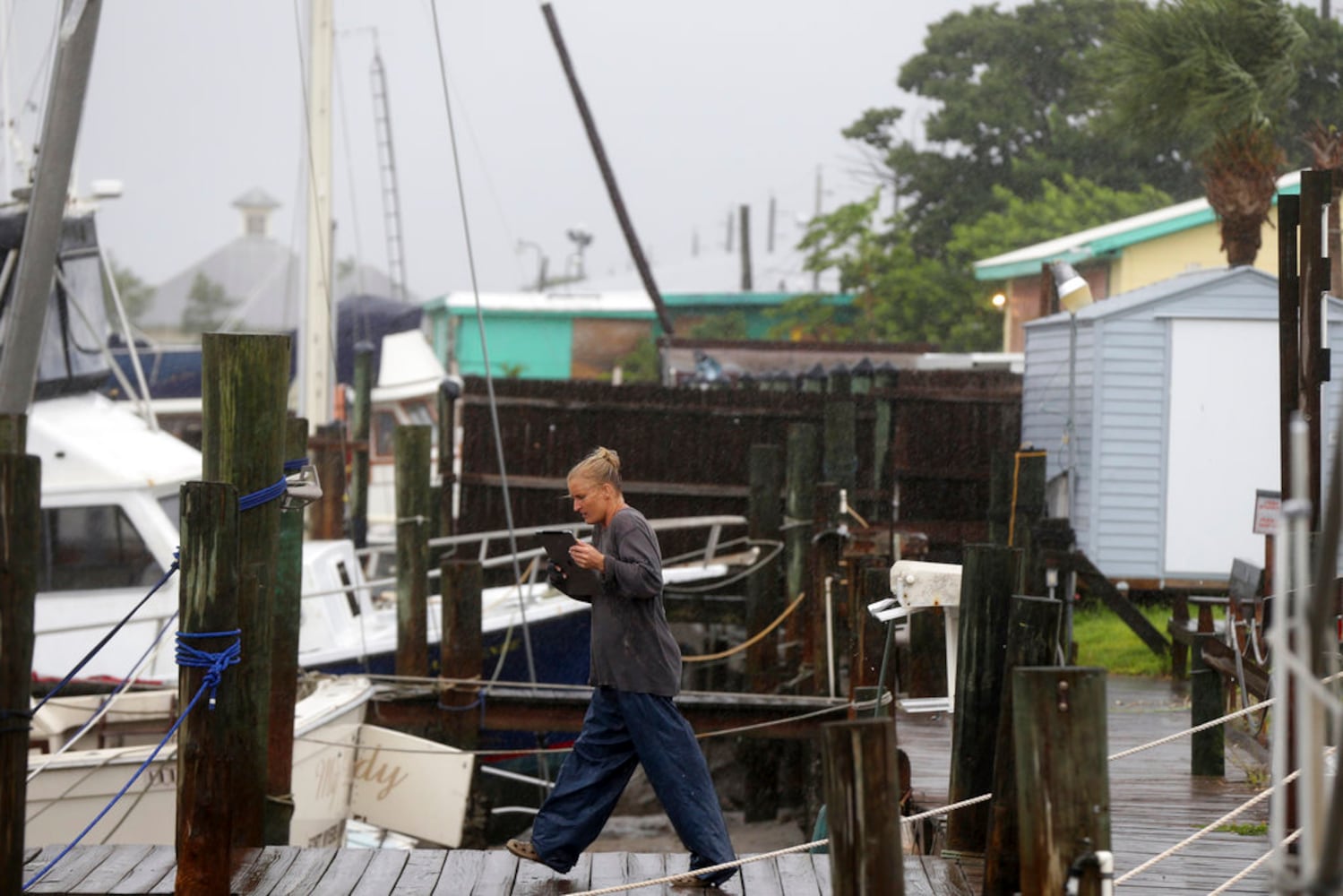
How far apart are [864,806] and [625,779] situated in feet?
6.89

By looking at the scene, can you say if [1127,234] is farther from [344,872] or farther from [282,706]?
[344,872]

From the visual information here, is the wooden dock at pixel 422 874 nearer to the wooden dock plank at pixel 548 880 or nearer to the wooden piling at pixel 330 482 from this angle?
the wooden dock plank at pixel 548 880

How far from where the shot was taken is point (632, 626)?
6.07 m

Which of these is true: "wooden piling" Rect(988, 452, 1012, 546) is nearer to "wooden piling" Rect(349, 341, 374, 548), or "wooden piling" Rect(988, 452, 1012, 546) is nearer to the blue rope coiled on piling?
"wooden piling" Rect(349, 341, 374, 548)

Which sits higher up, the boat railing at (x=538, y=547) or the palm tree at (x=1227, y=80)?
the palm tree at (x=1227, y=80)

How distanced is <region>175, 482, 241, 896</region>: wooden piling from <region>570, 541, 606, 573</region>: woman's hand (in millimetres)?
1231

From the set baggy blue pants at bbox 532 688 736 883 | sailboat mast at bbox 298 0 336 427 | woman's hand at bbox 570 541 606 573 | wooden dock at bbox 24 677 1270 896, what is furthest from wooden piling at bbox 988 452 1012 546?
woman's hand at bbox 570 541 606 573

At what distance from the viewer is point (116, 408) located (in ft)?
45.8

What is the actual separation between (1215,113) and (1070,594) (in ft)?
22.4

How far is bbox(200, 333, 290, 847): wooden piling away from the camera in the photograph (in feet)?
20.4

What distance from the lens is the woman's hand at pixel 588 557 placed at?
591 cm

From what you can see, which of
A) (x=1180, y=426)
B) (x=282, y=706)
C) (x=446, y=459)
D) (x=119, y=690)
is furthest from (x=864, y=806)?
(x=446, y=459)

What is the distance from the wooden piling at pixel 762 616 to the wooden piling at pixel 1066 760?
900 cm

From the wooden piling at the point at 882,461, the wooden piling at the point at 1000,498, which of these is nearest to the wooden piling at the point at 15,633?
the wooden piling at the point at 1000,498
